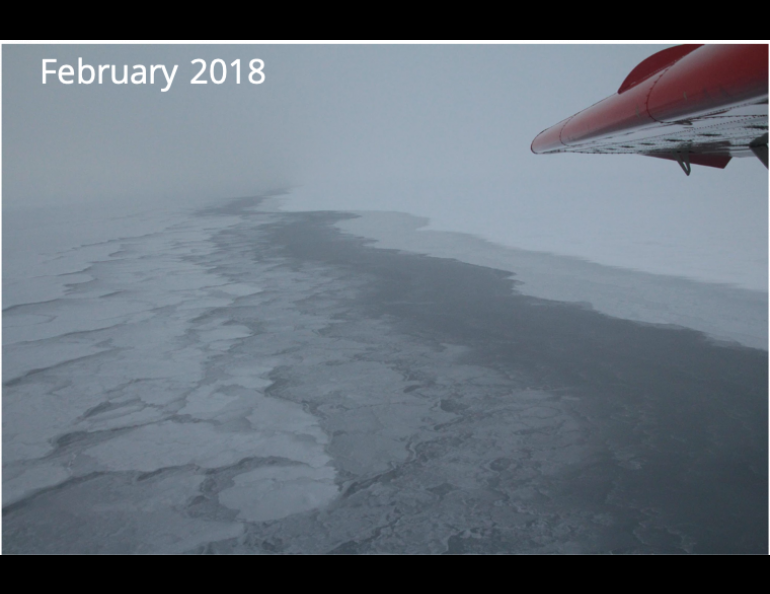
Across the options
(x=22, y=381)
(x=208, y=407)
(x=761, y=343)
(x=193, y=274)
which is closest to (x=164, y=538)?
(x=208, y=407)

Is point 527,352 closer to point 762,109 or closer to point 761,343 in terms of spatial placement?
point 761,343

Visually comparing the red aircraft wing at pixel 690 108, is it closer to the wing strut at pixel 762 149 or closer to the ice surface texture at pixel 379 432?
the wing strut at pixel 762 149

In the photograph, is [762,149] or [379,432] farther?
[379,432]

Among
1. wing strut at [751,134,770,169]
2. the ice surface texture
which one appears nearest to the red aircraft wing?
wing strut at [751,134,770,169]

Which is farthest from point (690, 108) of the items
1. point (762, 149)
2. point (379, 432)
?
point (379, 432)

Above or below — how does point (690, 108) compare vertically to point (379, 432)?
above

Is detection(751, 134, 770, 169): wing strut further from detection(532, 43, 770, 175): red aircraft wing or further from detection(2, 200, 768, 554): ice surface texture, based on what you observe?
detection(2, 200, 768, 554): ice surface texture

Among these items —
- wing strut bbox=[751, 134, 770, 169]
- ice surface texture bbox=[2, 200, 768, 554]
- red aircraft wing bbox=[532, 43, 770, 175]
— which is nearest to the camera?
red aircraft wing bbox=[532, 43, 770, 175]

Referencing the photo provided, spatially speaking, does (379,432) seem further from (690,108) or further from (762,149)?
(762,149)
